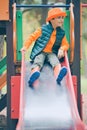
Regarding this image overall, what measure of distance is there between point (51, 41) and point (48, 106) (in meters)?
1.60

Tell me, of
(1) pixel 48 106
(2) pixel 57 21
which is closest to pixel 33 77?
(1) pixel 48 106

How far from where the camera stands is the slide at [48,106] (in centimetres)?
586

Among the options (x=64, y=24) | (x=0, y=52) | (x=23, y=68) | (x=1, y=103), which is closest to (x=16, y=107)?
(x=23, y=68)

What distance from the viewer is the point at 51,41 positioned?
7652 mm

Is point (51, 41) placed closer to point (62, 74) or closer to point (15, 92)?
point (62, 74)

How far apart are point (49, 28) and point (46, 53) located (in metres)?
0.38

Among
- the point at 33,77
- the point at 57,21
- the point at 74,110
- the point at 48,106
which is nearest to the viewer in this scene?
the point at 74,110

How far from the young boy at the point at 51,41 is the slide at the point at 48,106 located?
262 mm

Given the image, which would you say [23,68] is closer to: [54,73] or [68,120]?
[54,73]

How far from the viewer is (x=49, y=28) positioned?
771 centimetres

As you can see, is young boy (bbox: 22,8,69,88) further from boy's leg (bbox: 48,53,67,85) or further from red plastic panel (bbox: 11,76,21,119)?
red plastic panel (bbox: 11,76,21,119)

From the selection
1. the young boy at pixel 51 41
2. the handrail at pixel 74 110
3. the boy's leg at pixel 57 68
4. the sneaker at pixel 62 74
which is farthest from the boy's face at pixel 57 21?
the sneaker at pixel 62 74

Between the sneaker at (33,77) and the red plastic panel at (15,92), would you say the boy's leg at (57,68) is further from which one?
the red plastic panel at (15,92)

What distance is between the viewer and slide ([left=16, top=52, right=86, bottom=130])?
5863mm
